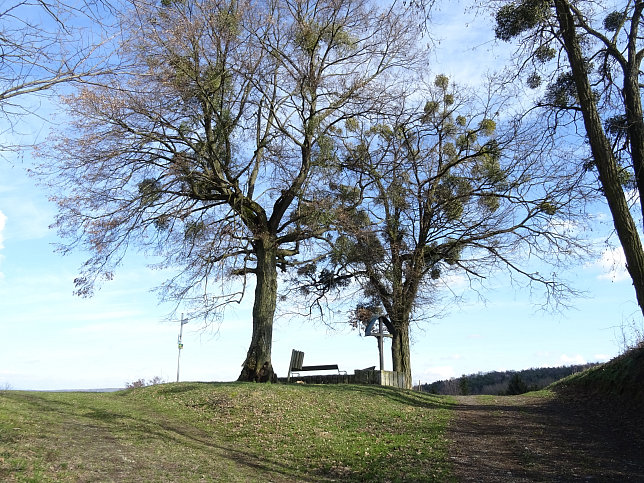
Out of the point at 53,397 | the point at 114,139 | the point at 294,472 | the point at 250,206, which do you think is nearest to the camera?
the point at 294,472

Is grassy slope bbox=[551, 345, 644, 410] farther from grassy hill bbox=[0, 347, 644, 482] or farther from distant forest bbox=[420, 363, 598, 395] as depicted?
distant forest bbox=[420, 363, 598, 395]

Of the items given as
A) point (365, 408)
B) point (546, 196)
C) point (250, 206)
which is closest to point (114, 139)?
point (250, 206)

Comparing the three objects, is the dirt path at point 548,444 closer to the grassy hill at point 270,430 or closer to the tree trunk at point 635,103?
the grassy hill at point 270,430

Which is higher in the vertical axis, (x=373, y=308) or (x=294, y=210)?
(x=294, y=210)

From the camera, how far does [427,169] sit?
67.9ft

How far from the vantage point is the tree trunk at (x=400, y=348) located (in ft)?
68.4

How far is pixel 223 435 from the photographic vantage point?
1066 centimetres

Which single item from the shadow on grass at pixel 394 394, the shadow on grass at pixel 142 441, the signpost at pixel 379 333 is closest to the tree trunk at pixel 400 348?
the signpost at pixel 379 333

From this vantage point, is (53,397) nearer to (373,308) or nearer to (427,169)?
(373,308)

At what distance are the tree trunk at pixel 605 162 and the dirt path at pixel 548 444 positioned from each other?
2.90m

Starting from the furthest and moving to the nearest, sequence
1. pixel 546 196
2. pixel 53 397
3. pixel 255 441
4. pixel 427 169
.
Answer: pixel 427 169
pixel 546 196
pixel 53 397
pixel 255 441

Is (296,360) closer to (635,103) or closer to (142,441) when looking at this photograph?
(142,441)

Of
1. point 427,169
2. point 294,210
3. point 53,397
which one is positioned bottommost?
point 53,397

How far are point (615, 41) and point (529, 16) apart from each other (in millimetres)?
1610
